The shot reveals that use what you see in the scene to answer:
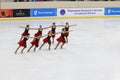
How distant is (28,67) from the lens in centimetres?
828

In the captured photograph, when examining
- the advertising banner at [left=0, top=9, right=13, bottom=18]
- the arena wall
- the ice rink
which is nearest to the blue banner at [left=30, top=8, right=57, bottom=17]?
the arena wall

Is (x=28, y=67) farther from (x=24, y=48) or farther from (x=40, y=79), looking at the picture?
(x=24, y=48)

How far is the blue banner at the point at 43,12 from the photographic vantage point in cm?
1770

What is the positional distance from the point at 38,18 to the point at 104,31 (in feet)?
15.2

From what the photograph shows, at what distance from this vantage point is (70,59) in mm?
9211

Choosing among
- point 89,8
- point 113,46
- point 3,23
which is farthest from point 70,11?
point 113,46

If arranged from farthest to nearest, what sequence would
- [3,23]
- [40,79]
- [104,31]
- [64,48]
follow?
[3,23] → [104,31] → [64,48] → [40,79]

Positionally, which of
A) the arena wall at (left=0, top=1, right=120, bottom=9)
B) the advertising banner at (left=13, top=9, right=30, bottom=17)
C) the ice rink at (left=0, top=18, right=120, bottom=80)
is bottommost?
the ice rink at (left=0, top=18, right=120, bottom=80)

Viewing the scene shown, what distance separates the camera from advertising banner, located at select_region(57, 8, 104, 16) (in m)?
18.0

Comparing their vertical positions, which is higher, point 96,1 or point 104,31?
point 96,1

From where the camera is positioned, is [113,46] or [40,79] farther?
[113,46]

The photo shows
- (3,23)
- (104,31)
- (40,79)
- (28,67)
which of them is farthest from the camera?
(3,23)

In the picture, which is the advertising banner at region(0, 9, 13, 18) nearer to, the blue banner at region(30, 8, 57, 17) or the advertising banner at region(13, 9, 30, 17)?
the advertising banner at region(13, 9, 30, 17)

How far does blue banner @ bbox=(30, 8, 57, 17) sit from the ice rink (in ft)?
11.7
